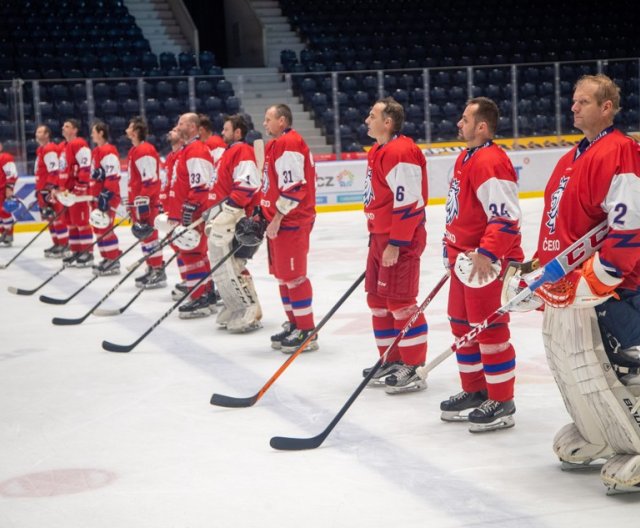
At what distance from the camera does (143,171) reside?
26.3 ft

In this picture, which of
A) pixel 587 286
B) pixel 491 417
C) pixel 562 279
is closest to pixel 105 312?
pixel 491 417

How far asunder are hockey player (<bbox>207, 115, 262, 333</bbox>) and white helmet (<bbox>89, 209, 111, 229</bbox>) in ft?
8.34

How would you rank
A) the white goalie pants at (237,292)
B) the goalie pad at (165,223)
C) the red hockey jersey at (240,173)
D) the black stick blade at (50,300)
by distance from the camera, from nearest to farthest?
the red hockey jersey at (240,173)
the white goalie pants at (237,292)
the goalie pad at (165,223)
the black stick blade at (50,300)

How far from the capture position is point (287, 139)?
17.5 feet

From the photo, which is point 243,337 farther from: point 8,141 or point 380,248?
point 8,141

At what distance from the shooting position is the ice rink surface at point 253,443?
3041 millimetres

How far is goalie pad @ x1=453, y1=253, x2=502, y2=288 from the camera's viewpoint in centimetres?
367

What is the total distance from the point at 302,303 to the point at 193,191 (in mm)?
1586

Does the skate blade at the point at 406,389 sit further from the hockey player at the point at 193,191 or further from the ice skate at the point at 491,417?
the hockey player at the point at 193,191

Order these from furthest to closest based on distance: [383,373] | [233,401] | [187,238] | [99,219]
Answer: [99,219]
[187,238]
[383,373]
[233,401]

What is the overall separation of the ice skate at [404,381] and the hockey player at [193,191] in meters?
2.44

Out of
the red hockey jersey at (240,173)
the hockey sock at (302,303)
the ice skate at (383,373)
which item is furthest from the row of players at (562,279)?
the red hockey jersey at (240,173)

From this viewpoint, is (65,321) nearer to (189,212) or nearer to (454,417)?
(189,212)

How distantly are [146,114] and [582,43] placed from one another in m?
9.31
